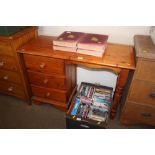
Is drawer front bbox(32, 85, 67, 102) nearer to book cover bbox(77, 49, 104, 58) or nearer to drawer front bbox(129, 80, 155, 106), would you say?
book cover bbox(77, 49, 104, 58)

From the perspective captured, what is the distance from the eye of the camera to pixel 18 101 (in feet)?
5.94

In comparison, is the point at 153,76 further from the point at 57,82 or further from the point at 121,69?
the point at 57,82

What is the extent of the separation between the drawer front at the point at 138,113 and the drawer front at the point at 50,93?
636mm

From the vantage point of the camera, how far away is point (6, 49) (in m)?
1.37

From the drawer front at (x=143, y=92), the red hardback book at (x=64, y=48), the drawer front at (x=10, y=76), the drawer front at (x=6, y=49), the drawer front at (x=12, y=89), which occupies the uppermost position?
the red hardback book at (x=64, y=48)

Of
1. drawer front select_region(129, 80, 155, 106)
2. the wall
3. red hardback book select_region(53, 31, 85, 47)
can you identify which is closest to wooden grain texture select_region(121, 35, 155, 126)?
drawer front select_region(129, 80, 155, 106)

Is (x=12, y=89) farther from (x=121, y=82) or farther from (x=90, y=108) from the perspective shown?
(x=121, y=82)

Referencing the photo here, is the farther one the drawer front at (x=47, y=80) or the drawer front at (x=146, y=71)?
the drawer front at (x=47, y=80)

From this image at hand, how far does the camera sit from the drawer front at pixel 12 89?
65.3 inches

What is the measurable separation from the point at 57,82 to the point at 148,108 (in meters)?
0.87

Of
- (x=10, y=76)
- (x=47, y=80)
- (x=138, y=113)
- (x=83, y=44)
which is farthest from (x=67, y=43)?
(x=138, y=113)

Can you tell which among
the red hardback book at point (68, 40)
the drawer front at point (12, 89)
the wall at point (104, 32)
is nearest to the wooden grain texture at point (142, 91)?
the wall at point (104, 32)

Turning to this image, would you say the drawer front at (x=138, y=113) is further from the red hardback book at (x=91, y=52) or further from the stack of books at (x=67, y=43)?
the stack of books at (x=67, y=43)
